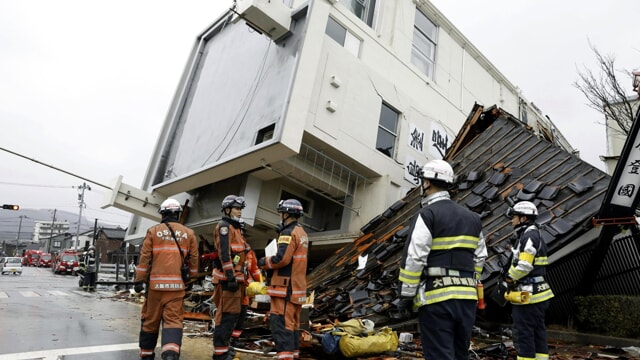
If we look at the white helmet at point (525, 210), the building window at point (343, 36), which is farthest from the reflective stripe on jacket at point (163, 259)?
the building window at point (343, 36)

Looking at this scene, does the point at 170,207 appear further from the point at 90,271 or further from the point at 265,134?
the point at 90,271

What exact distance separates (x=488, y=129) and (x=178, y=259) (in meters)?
8.42

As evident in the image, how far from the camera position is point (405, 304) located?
127 inches

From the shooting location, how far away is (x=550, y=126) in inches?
1009

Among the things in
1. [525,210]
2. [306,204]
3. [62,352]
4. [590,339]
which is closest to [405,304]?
[525,210]

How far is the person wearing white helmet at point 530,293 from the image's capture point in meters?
4.71

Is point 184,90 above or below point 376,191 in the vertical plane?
above

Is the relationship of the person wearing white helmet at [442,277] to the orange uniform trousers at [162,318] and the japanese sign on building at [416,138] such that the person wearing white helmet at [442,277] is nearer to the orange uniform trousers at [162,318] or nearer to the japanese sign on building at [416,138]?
the orange uniform trousers at [162,318]

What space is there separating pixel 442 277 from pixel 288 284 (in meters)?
2.29

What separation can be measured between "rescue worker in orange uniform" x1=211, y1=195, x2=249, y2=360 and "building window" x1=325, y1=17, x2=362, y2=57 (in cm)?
877

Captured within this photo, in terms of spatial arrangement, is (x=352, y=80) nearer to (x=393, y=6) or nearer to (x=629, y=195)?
(x=393, y=6)

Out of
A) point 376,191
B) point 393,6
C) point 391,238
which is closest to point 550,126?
point 393,6

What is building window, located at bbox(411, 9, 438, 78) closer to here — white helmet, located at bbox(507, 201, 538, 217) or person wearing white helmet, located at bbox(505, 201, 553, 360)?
white helmet, located at bbox(507, 201, 538, 217)

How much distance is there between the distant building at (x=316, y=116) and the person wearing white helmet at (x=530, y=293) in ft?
19.1
